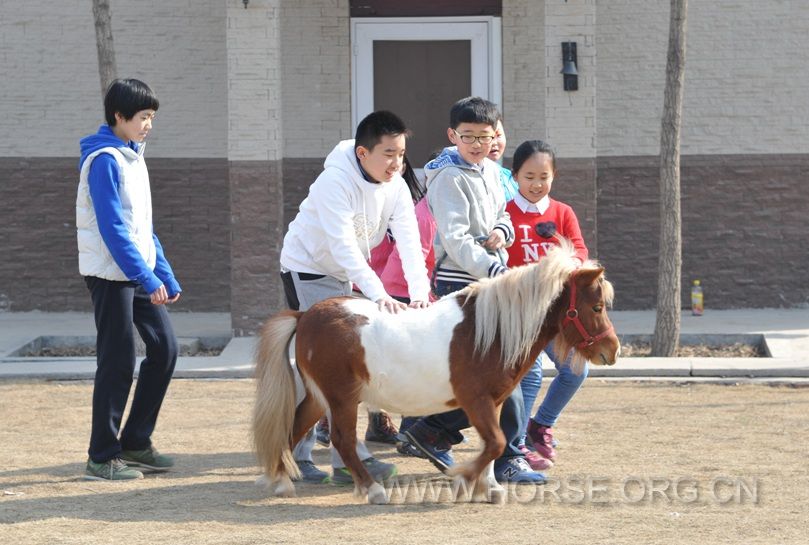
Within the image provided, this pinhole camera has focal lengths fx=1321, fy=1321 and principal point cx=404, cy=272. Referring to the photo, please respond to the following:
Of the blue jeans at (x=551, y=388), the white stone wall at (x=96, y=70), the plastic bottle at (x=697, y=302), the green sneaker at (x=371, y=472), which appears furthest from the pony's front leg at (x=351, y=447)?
the white stone wall at (x=96, y=70)

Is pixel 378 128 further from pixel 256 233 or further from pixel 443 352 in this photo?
pixel 256 233

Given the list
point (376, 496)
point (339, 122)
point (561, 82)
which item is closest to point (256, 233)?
point (339, 122)

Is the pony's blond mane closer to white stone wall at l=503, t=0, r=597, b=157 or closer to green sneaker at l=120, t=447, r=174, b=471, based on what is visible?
green sneaker at l=120, t=447, r=174, b=471

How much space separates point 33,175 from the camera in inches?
539

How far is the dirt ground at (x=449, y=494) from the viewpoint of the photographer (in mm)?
5873

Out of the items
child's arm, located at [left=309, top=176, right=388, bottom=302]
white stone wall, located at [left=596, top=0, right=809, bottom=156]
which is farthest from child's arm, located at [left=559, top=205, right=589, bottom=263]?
white stone wall, located at [left=596, top=0, right=809, bottom=156]

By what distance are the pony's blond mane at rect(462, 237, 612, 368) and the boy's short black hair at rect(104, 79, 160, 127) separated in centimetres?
212

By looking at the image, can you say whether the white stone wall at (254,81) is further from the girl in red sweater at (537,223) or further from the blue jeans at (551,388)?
the blue jeans at (551,388)

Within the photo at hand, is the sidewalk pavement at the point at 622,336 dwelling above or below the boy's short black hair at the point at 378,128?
below

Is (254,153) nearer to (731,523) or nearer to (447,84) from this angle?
(447,84)

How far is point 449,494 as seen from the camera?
6.61m

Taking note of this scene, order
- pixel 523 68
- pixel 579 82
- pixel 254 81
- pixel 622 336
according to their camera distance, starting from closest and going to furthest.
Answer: pixel 622 336 < pixel 254 81 < pixel 579 82 < pixel 523 68

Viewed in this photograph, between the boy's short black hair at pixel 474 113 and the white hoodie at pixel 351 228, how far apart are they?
1.45 ft

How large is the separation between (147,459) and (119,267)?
1135 millimetres
